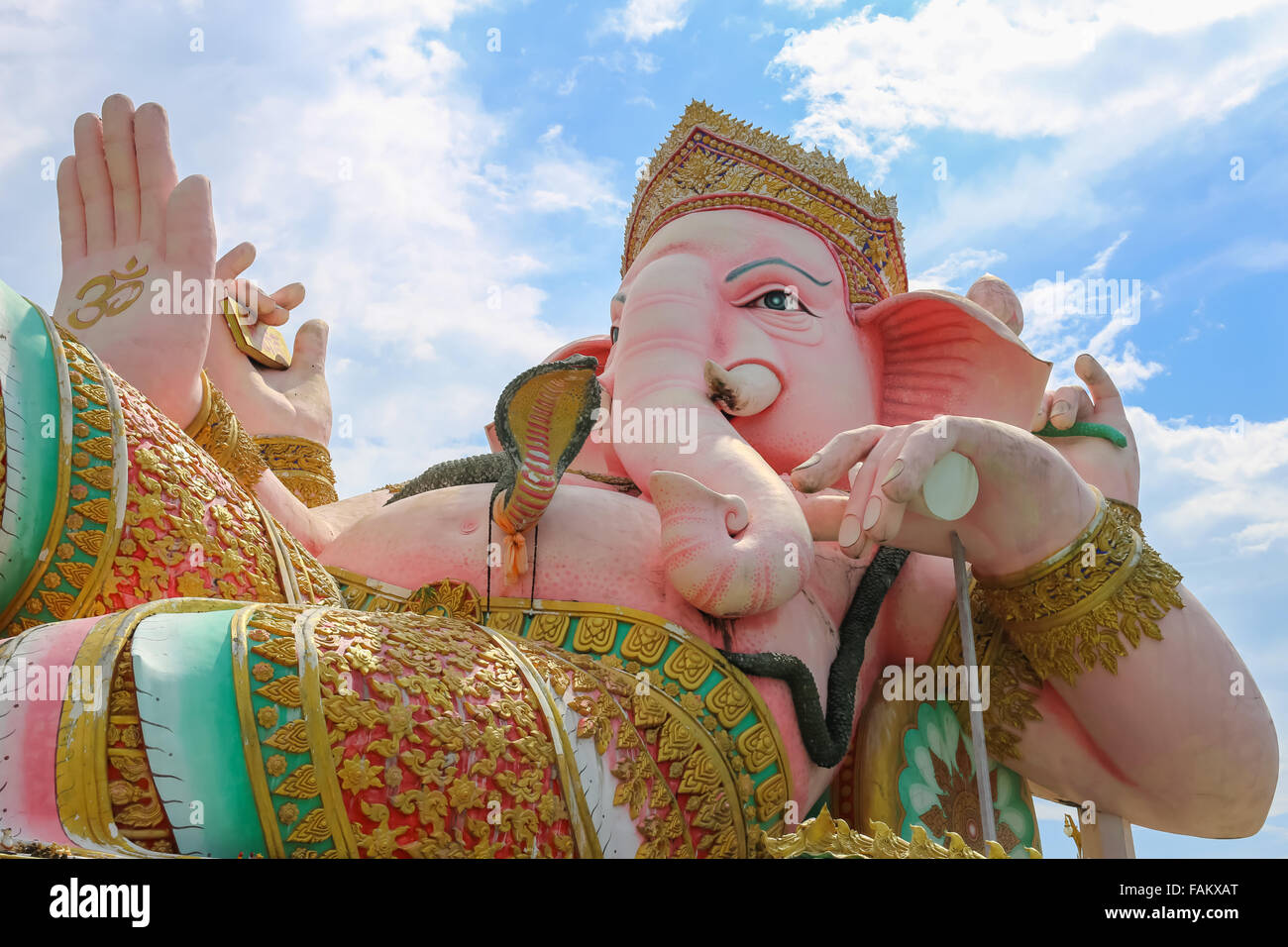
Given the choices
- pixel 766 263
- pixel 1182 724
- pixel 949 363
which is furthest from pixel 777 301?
pixel 1182 724

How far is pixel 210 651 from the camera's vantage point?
2129 millimetres

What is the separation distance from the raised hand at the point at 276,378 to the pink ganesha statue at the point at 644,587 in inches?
27.9

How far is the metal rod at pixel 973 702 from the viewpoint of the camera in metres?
2.86

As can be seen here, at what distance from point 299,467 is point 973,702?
2.66 metres

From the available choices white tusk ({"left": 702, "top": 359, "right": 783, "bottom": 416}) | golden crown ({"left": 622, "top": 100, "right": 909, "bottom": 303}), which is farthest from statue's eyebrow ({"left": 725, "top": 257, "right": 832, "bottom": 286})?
white tusk ({"left": 702, "top": 359, "right": 783, "bottom": 416})

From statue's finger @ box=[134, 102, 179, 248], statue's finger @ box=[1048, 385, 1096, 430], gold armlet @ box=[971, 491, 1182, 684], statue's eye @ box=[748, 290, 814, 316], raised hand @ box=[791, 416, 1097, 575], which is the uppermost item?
statue's finger @ box=[134, 102, 179, 248]

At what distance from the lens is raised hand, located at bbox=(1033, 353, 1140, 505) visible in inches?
158

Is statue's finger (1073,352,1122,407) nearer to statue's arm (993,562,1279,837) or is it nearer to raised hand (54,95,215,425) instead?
statue's arm (993,562,1279,837)

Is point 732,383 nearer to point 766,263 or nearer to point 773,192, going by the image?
point 766,263

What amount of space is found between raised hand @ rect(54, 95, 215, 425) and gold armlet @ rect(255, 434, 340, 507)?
1209 mm

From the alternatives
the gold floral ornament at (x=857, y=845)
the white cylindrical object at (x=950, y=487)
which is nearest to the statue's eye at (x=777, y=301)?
the white cylindrical object at (x=950, y=487)

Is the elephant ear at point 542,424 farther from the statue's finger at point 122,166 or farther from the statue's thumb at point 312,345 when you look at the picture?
the statue's thumb at point 312,345

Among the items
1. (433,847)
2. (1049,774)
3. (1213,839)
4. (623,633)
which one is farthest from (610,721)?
(1213,839)

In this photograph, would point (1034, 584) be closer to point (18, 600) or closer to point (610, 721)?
point (610, 721)
